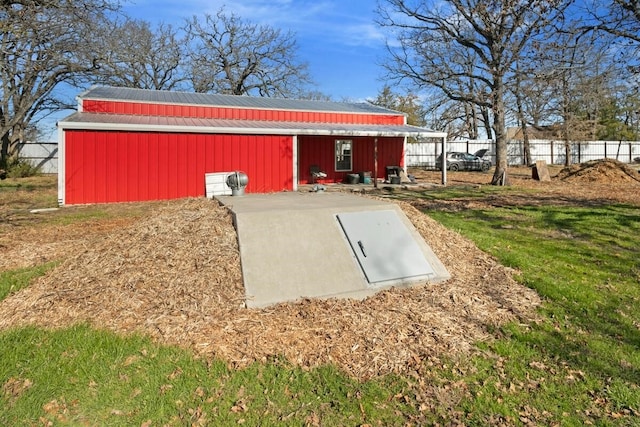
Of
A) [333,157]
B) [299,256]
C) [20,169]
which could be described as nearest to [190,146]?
[333,157]

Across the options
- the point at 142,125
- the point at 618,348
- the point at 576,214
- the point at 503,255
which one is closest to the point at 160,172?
the point at 142,125

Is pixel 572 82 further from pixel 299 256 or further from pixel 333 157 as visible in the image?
pixel 299 256

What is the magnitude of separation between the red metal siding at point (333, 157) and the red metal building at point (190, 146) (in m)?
0.04

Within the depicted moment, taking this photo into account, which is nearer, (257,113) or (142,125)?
(142,125)

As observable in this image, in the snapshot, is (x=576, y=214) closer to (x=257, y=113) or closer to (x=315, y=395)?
(x=315, y=395)

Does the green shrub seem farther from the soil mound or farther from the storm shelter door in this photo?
the soil mound

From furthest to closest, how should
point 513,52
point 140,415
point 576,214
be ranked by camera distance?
point 513,52
point 576,214
point 140,415

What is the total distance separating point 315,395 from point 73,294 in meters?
2.89

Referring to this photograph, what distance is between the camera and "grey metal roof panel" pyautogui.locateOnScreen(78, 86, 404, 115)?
17484 millimetres

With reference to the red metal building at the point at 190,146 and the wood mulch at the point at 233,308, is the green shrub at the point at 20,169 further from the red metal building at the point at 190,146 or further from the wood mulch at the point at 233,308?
the wood mulch at the point at 233,308

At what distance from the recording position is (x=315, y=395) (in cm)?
305

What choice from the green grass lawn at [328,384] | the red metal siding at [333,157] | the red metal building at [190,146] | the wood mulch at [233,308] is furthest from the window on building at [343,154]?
the green grass lawn at [328,384]

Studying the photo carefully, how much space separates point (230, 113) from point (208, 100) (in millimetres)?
1678

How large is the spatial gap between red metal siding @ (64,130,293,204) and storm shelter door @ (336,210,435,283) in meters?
9.73
